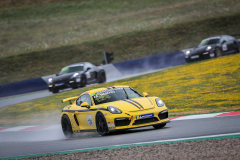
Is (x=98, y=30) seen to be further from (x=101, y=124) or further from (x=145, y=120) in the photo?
(x=145, y=120)

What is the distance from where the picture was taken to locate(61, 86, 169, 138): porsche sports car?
8.10 metres

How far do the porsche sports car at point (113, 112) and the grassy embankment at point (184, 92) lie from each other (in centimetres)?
311

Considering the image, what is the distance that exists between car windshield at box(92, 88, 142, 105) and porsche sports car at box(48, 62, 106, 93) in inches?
345

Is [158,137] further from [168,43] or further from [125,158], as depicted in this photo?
[168,43]

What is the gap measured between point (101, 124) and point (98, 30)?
30079mm

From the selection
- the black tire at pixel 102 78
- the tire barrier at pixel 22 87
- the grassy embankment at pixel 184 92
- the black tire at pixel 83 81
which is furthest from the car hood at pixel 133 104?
the tire barrier at pixel 22 87

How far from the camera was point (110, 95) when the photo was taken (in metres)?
9.09

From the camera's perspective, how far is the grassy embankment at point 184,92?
40.2ft

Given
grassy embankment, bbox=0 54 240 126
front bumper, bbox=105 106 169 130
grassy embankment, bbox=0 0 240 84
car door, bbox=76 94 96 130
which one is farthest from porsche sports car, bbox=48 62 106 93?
front bumper, bbox=105 106 169 130

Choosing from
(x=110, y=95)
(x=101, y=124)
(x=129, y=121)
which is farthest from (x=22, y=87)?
(x=129, y=121)

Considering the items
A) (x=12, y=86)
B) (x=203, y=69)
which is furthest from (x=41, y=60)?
(x=203, y=69)

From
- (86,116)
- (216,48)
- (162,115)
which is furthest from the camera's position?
(216,48)

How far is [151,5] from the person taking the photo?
143 feet

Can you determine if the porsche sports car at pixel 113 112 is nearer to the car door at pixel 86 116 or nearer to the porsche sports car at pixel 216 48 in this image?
the car door at pixel 86 116
